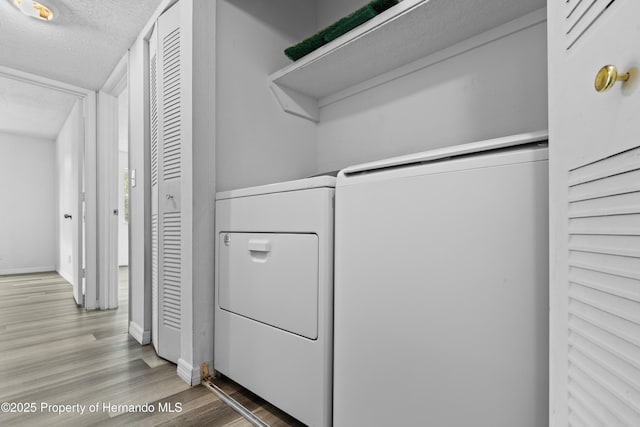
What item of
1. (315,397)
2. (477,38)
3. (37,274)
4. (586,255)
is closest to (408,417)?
(315,397)

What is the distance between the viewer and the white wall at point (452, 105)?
1.11 metres

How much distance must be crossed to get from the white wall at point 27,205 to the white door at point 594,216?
6211 mm

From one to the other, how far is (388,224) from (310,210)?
29 cm

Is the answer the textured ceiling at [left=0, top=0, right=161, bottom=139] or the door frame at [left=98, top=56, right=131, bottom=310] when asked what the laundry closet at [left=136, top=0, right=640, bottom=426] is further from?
the door frame at [left=98, top=56, right=131, bottom=310]

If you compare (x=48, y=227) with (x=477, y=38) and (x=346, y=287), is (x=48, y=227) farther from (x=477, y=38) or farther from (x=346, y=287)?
(x=477, y=38)

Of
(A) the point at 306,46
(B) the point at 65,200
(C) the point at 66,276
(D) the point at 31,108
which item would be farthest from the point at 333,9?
(C) the point at 66,276

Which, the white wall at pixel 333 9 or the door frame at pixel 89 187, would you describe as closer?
the white wall at pixel 333 9

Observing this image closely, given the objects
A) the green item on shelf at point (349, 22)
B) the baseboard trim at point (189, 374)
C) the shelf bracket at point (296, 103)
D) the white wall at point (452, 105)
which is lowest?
the baseboard trim at point (189, 374)

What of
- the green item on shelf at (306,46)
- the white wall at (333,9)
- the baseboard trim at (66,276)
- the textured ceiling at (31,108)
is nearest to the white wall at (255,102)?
the white wall at (333,9)

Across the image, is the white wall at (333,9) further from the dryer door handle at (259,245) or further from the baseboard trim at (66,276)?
the baseboard trim at (66,276)

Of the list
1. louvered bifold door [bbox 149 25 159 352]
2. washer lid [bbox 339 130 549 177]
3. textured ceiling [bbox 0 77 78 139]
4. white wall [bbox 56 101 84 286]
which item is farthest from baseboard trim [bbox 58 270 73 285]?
washer lid [bbox 339 130 549 177]

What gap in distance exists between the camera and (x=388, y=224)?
81 cm

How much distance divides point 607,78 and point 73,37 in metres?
2.59

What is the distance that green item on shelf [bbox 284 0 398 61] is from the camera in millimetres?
1138
